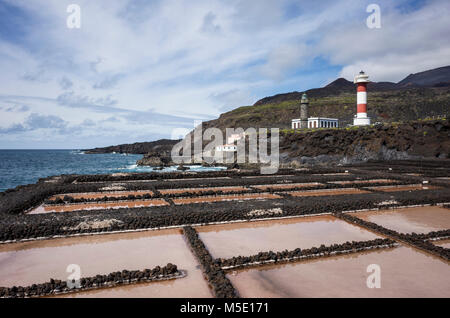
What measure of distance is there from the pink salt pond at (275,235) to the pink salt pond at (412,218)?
1.25 metres

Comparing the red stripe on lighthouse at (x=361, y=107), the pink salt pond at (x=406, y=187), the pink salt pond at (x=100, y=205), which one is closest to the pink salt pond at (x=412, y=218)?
the pink salt pond at (x=406, y=187)

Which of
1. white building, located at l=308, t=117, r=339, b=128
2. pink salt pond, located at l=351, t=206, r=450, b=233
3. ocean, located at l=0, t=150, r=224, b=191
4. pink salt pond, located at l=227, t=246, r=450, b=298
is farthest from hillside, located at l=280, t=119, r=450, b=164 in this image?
pink salt pond, located at l=227, t=246, r=450, b=298

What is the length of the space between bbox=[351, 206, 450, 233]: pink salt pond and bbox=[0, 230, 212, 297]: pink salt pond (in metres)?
6.76

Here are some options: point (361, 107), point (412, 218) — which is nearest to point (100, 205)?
point (412, 218)

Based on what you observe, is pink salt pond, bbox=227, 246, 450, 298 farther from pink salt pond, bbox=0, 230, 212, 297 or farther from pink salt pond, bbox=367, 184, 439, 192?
pink salt pond, bbox=367, 184, 439, 192

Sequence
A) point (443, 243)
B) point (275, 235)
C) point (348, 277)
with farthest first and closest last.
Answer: point (275, 235) → point (443, 243) → point (348, 277)

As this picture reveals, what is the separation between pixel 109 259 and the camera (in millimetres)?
7016

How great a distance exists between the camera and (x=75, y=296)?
210 inches

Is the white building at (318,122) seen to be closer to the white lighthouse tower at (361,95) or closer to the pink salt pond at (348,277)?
the white lighthouse tower at (361,95)

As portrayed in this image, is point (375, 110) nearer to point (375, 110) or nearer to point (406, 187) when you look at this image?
point (375, 110)

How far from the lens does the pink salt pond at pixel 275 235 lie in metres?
7.80

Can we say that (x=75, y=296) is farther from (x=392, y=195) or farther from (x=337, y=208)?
(x=392, y=195)

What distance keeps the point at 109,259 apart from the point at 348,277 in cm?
519
